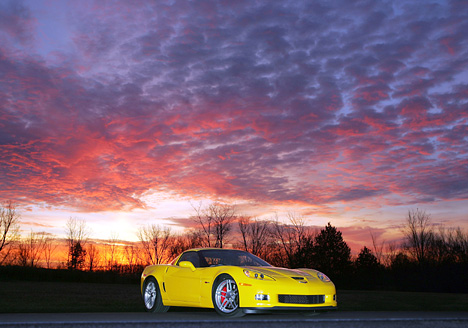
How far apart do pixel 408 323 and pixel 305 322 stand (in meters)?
1.99

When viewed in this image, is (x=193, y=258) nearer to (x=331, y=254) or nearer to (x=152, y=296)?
(x=152, y=296)

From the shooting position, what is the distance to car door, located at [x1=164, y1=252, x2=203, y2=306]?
954 centimetres

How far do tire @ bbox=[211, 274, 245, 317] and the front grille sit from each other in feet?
2.74

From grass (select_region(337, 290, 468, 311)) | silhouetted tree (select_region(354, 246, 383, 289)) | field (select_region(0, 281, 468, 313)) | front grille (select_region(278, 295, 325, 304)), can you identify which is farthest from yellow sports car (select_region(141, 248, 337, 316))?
silhouetted tree (select_region(354, 246, 383, 289))

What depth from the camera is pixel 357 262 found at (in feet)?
246

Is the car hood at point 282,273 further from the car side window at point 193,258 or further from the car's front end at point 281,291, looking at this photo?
the car side window at point 193,258

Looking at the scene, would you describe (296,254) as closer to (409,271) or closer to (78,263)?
(409,271)

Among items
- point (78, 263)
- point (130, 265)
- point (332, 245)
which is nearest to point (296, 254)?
point (332, 245)

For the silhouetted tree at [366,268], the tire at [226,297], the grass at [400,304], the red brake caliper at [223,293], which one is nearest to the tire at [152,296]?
the tire at [226,297]

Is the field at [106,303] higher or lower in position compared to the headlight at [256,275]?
lower

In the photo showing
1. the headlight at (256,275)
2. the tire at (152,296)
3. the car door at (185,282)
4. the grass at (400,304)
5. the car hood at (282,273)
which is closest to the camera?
the headlight at (256,275)

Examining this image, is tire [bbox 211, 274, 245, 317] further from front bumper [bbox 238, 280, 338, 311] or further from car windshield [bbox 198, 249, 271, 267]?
car windshield [bbox 198, 249, 271, 267]

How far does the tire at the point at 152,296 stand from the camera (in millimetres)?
10744

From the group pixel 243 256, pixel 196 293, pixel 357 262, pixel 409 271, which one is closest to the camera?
pixel 196 293
